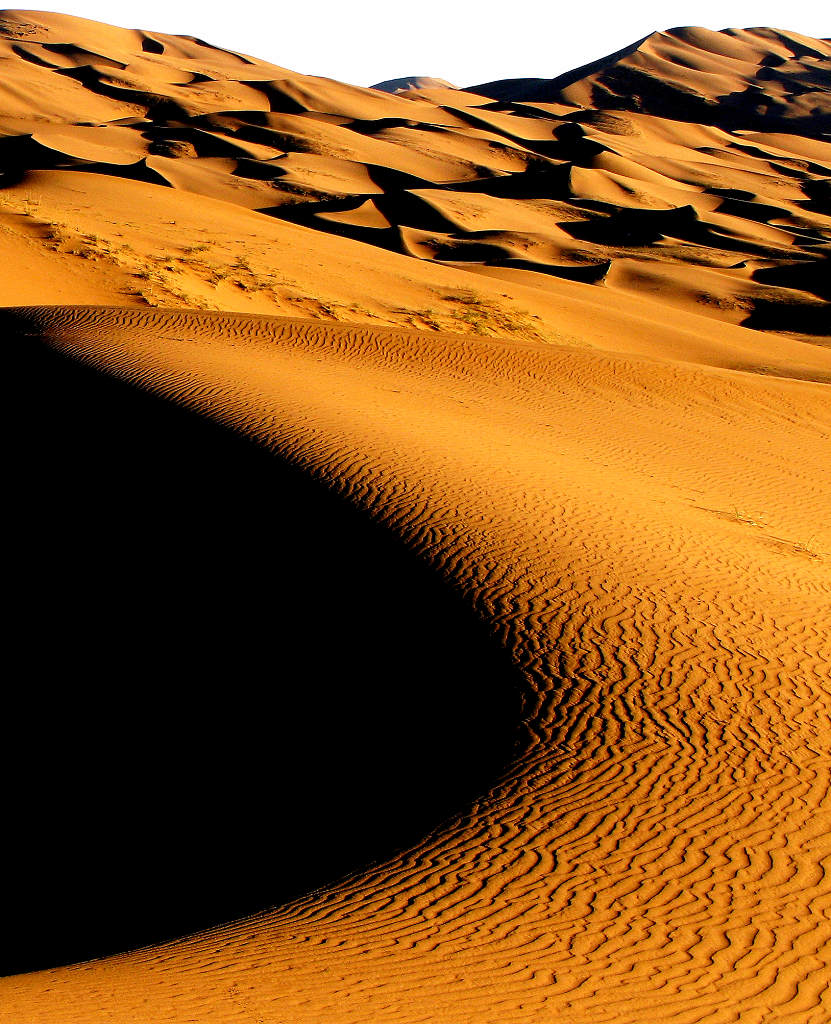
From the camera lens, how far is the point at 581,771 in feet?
18.3

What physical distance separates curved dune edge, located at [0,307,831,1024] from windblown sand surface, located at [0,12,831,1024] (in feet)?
0.06

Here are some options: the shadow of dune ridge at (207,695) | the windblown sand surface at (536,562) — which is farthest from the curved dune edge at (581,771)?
the shadow of dune ridge at (207,695)

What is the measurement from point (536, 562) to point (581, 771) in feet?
8.20

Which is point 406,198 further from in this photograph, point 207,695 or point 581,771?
point 581,771

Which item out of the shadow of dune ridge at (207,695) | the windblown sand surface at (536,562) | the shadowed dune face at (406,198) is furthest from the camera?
the shadowed dune face at (406,198)

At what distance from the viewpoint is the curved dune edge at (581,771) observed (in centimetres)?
397

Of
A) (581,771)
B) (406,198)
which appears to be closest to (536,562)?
(581,771)

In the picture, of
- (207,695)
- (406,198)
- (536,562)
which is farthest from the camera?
(406,198)

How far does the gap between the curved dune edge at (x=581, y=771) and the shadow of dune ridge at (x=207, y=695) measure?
32 cm

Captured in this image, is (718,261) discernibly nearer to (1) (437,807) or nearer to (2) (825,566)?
(2) (825,566)

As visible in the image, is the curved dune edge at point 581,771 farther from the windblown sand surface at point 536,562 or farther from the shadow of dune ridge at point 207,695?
the shadow of dune ridge at point 207,695

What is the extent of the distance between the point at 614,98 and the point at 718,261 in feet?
186

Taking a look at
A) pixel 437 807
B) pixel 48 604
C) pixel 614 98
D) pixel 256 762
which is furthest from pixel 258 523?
pixel 614 98

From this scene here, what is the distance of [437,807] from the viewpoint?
543 cm
